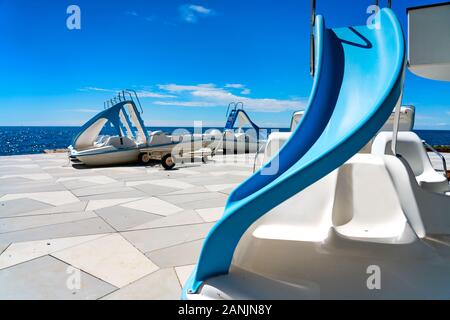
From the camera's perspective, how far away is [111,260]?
3.16 meters

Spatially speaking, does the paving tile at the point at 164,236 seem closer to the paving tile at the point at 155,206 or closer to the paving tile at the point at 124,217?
the paving tile at the point at 124,217

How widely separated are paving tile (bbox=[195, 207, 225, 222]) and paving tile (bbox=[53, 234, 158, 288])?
1395 millimetres

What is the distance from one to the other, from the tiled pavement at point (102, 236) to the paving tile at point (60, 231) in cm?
1

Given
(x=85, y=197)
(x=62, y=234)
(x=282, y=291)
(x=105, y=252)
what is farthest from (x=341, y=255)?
(x=85, y=197)

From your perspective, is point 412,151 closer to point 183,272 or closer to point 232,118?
point 183,272

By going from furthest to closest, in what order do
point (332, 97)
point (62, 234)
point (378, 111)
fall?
point (62, 234) → point (332, 97) → point (378, 111)

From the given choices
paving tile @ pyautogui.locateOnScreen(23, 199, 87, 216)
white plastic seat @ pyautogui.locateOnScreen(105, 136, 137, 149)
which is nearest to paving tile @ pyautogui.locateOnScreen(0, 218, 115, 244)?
paving tile @ pyautogui.locateOnScreen(23, 199, 87, 216)

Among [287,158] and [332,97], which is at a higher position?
[332,97]

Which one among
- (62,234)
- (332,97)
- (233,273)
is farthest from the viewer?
(62,234)

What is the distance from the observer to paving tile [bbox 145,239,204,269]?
3.11 metres

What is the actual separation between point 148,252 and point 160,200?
2.57m

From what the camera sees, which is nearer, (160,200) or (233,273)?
(233,273)

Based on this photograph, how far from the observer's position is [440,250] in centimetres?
312
